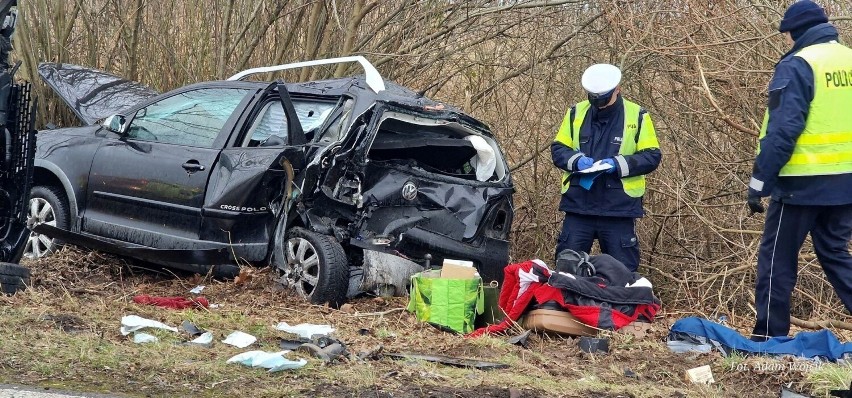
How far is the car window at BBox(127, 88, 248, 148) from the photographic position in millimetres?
7352

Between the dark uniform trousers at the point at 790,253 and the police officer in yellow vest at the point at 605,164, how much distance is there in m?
1.25

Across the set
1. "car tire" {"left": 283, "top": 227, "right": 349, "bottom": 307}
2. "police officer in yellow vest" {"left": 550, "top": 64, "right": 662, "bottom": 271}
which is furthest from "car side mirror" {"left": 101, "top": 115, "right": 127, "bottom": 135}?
"police officer in yellow vest" {"left": 550, "top": 64, "right": 662, "bottom": 271}

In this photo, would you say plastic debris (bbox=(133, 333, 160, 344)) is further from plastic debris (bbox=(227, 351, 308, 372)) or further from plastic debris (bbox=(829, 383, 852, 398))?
plastic debris (bbox=(829, 383, 852, 398))

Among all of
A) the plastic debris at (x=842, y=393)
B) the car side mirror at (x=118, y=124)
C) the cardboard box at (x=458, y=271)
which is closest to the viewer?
the plastic debris at (x=842, y=393)

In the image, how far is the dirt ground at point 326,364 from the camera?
4.54m

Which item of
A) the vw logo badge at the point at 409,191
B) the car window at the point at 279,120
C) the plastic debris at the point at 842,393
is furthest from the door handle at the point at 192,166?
the plastic debris at the point at 842,393

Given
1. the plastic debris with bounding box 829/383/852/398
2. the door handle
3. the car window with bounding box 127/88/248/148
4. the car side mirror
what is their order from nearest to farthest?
1. the plastic debris with bounding box 829/383/852/398
2. the door handle
3. the car window with bounding box 127/88/248/148
4. the car side mirror

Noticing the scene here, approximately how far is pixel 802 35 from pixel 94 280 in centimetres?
503

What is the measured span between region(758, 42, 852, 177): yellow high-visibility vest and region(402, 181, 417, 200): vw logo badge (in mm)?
2481

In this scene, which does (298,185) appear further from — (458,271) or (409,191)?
(458,271)

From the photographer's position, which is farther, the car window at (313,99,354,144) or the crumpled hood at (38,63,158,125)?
the crumpled hood at (38,63,158,125)

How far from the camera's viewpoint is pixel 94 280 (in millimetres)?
7426

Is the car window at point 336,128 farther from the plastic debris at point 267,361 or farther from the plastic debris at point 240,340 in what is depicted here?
the plastic debris at point 267,361

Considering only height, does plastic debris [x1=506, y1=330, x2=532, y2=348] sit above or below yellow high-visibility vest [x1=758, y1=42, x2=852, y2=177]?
below
